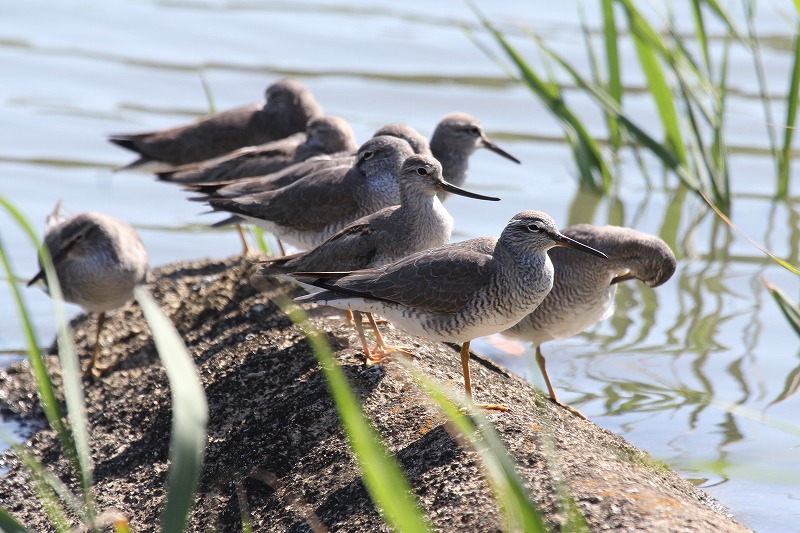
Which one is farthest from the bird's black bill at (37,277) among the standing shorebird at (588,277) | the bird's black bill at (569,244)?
the bird's black bill at (569,244)

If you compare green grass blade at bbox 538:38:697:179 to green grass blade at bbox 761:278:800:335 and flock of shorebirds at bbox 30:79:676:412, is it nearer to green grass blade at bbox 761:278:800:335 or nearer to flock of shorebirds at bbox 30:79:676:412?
flock of shorebirds at bbox 30:79:676:412

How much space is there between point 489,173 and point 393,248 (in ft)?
16.0

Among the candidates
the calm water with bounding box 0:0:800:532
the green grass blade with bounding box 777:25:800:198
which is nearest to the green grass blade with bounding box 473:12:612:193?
the calm water with bounding box 0:0:800:532

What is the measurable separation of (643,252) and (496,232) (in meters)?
3.05

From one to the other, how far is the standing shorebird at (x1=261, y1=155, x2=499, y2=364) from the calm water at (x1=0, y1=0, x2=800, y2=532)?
1495mm

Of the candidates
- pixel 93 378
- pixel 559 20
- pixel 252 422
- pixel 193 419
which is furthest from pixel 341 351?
pixel 559 20

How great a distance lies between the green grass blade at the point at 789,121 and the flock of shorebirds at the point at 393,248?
5.63 feet

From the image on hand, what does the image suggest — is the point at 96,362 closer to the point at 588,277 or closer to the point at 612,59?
the point at 588,277

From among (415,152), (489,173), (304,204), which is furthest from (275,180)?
(489,173)

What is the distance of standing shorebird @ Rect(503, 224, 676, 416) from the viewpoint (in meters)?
5.65

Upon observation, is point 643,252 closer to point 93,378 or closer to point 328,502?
point 328,502

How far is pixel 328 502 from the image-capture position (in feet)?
13.7

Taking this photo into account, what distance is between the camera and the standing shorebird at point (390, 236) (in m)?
5.49

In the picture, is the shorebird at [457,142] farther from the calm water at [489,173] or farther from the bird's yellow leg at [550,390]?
the bird's yellow leg at [550,390]
